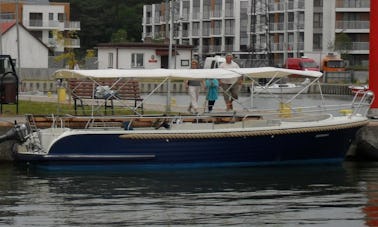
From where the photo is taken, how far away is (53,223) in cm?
1599

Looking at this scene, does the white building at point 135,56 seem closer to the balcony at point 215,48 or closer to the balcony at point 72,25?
the balcony at point 72,25

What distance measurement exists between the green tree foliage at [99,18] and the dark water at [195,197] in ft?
345

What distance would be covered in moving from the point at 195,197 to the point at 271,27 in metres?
95.0

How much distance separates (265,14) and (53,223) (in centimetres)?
9631

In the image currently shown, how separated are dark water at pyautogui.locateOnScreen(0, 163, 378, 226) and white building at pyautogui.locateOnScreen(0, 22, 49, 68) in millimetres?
65619

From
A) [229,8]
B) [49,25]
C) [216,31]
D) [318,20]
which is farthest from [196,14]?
[318,20]

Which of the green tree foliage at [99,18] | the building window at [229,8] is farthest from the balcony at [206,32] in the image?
the green tree foliage at [99,18]

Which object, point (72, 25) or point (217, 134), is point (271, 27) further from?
point (217, 134)

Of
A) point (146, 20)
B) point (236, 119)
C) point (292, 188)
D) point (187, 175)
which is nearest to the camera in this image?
point (292, 188)

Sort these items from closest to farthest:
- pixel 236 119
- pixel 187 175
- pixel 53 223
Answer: pixel 53 223 < pixel 187 175 < pixel 236 119

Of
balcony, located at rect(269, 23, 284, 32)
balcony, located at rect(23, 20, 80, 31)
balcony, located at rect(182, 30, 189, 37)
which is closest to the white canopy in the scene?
balcony, located at rect(269, 23, 284, 32)

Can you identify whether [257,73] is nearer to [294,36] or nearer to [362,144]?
[362,144]

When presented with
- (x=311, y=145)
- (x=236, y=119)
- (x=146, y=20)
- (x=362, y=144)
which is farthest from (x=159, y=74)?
(x=146, y=20)

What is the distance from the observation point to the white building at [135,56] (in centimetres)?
8281
